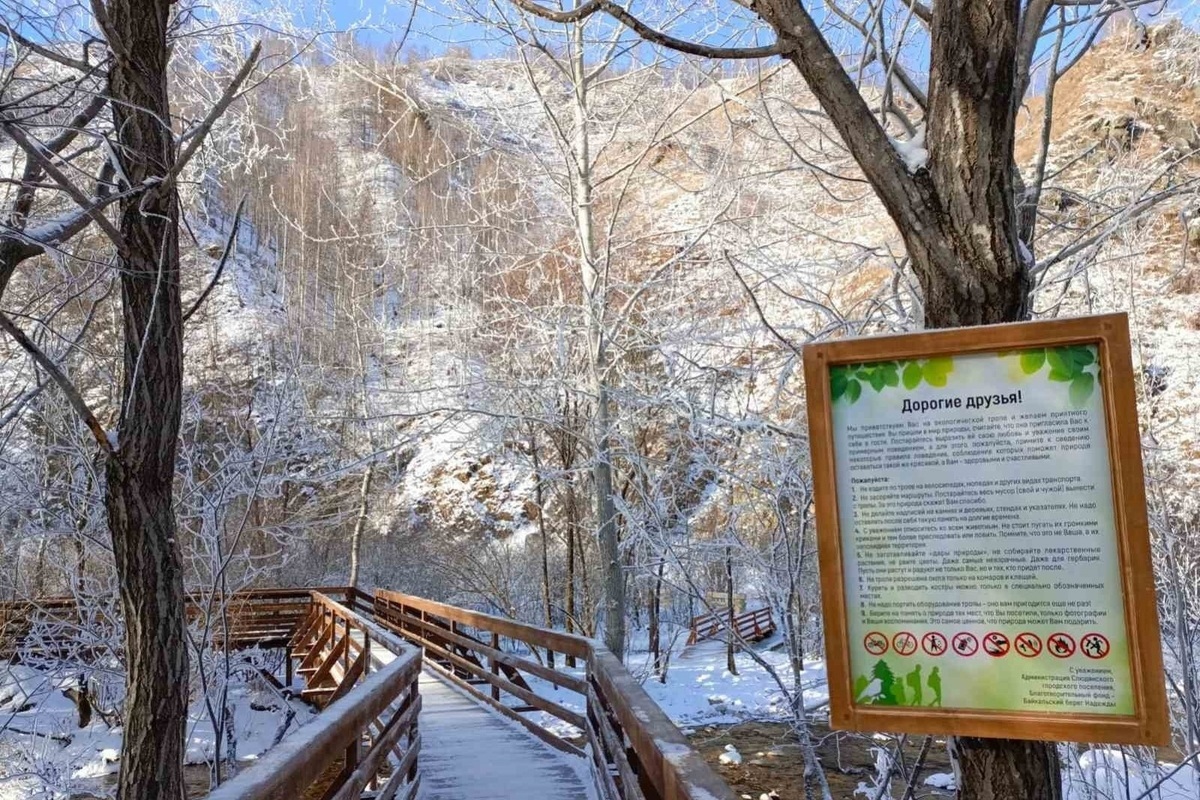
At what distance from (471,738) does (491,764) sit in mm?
1073

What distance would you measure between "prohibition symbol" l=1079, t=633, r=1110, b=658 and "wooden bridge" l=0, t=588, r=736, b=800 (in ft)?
2.80

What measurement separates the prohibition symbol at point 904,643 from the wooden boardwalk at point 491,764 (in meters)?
3.45

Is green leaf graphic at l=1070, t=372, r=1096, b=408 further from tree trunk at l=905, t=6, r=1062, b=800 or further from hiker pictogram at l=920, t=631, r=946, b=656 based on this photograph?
hiker pictogram at l=920, t=631, r=946, b=656

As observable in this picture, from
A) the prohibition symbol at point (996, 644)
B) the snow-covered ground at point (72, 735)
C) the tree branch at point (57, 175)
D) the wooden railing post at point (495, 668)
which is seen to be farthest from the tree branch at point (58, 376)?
the snow-covered ground at point (72, 735)

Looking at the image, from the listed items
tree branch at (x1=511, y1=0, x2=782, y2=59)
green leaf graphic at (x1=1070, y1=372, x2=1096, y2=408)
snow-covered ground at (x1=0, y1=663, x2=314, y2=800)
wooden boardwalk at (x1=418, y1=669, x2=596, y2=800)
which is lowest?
snow-covered ground at (x1=0, y1=663, x2=314, y2=800)

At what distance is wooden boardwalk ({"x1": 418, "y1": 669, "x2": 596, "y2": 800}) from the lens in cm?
507

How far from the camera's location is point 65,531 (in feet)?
33.9

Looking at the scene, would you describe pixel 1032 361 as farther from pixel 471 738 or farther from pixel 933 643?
pixel 471 738

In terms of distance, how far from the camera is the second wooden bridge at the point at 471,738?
234cm

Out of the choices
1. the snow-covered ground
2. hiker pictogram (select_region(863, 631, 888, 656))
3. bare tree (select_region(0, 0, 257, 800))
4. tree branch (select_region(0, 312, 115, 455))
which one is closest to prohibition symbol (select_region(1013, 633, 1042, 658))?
hiker pictogram (select_region(863, 631, 888, 656))

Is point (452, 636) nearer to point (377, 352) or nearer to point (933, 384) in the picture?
point (933, 384)

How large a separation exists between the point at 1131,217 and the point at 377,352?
32498mm

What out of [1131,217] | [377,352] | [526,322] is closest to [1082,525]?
[1131,217]

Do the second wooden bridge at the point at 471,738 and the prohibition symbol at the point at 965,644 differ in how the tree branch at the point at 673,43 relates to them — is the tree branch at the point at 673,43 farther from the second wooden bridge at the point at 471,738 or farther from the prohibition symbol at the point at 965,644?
the second wooden bridge at the point at 471,738
